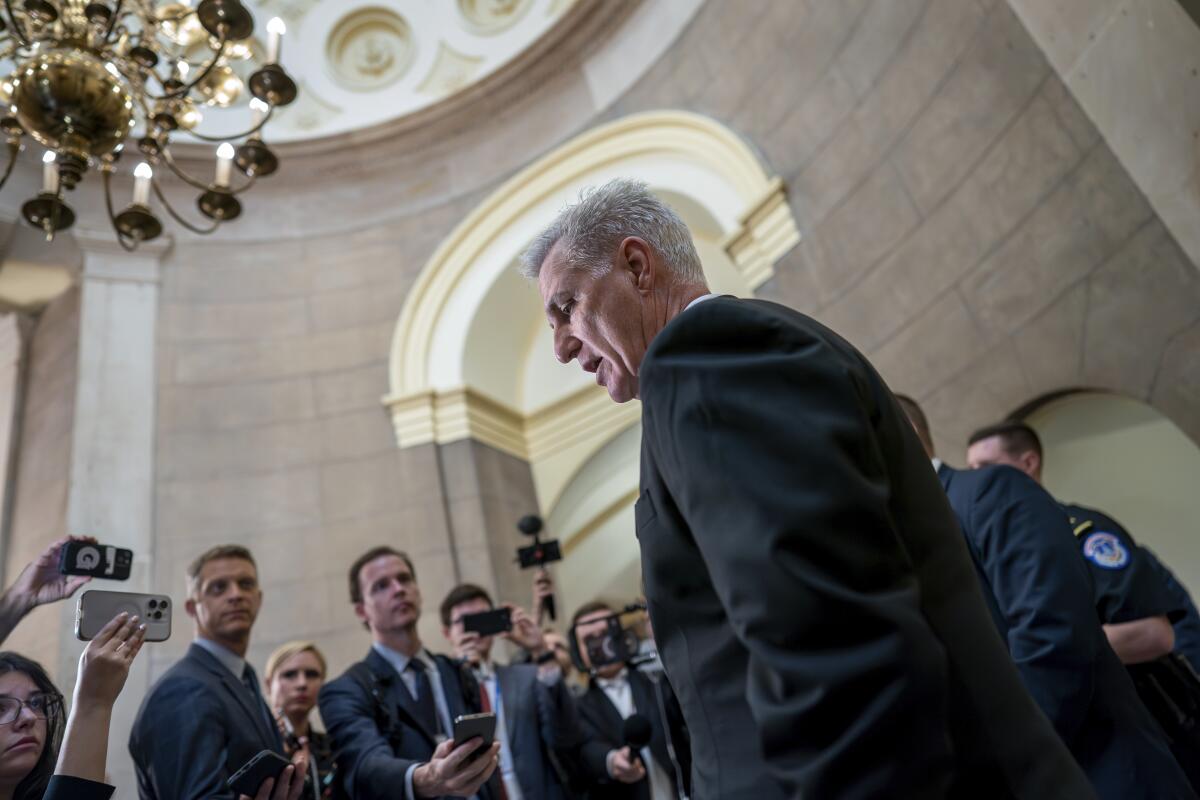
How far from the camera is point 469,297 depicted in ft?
24.2

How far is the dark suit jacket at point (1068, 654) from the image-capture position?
1924mm

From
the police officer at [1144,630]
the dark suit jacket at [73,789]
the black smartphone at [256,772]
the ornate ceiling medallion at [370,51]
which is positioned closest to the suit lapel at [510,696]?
the black smartphone at [256,772]

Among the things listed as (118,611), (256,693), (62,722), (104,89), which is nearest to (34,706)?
(62,722)

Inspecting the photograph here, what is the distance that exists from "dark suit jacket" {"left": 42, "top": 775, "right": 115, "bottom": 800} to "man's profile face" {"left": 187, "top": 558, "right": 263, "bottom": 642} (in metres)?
0.94

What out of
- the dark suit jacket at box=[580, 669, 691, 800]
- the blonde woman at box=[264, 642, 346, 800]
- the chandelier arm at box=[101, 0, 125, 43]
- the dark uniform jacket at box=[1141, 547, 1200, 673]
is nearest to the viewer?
the dark uniform jacket at box=[1141, 547, 1200, 673]

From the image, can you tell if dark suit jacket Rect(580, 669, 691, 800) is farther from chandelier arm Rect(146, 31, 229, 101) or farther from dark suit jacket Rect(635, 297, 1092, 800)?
chandelier arm Rect(146, 31, 229, 101)

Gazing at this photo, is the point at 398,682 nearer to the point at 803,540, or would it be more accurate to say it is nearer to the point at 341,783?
the point at 341,783

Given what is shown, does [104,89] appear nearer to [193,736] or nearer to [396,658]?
[396,658]

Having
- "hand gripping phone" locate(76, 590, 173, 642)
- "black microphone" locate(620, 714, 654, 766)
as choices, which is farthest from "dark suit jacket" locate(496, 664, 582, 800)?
"hand gripping phone" locate(76, 590, 173, 642)

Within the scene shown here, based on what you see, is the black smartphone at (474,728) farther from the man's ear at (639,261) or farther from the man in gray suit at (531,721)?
the man's ear at (639,261)

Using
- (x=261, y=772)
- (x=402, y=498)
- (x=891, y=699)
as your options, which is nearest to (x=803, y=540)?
(x=891, y=699)

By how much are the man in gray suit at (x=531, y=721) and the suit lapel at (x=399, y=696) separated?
29cm

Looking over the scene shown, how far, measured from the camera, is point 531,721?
328cm

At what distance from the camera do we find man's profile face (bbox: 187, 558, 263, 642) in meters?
2.61
